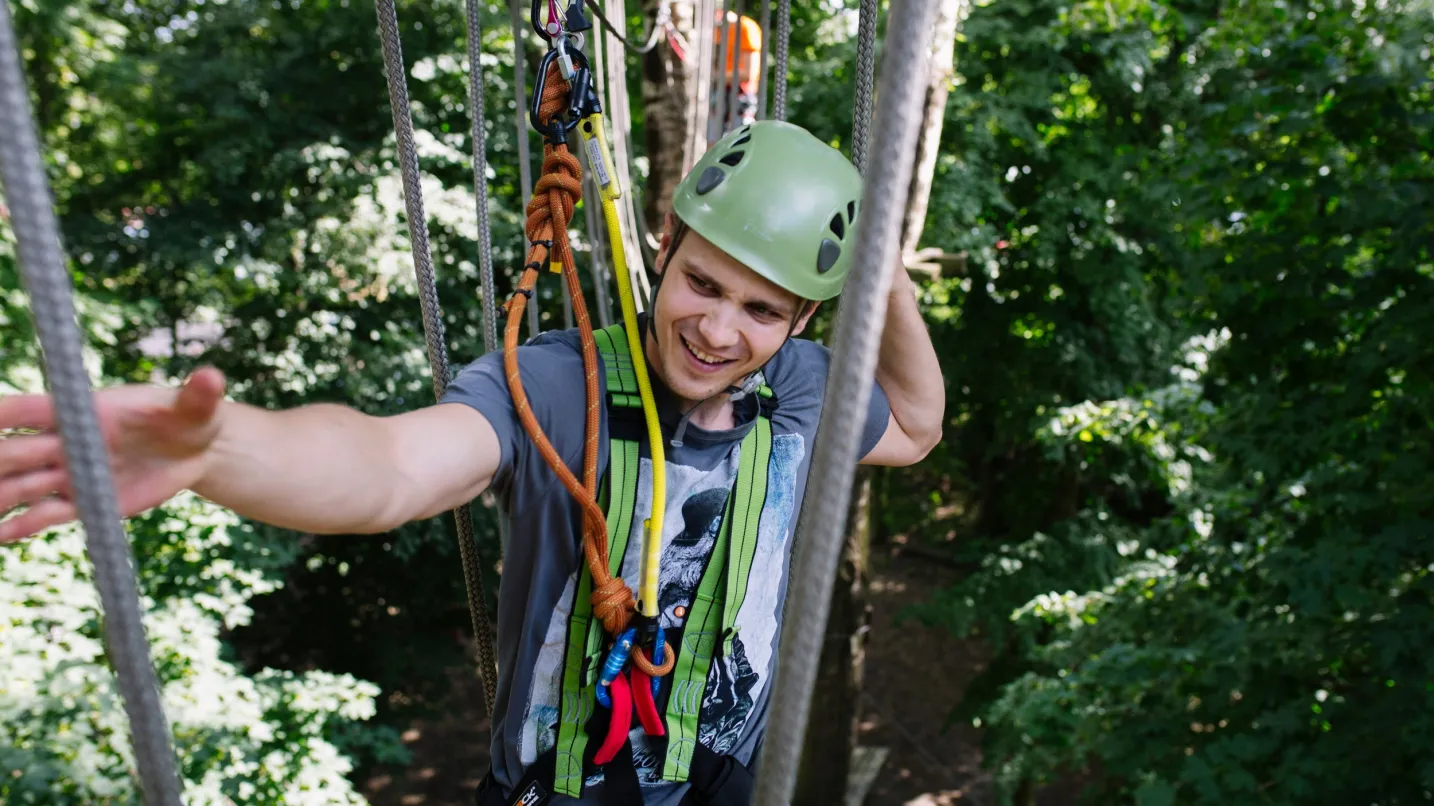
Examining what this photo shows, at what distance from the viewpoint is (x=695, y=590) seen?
134cm

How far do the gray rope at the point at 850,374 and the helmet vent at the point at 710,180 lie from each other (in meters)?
0.72

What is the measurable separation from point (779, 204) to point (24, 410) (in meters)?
0.86

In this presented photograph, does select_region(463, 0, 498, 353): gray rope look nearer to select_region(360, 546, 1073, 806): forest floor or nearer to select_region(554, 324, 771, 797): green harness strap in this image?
select_region(554, 324, 771, 797): green harness strap

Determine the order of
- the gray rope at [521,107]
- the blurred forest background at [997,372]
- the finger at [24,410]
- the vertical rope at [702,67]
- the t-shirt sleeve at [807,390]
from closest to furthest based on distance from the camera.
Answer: the finger at [24,410], the t-shirt sleeve at [807,390], the gray rope at [521,107], the vertical rope at [702,67], the blurred forest background at [997,372]

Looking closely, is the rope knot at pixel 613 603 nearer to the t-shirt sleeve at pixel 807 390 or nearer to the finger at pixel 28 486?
the t-shirt sleeve at pixel 807 390

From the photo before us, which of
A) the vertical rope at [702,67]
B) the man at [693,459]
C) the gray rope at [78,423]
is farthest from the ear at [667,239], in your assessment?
the vertical rope at [702,67]

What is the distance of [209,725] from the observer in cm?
374

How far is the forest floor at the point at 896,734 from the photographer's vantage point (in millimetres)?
7730

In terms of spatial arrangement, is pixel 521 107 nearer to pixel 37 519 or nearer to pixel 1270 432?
pixel 37 519

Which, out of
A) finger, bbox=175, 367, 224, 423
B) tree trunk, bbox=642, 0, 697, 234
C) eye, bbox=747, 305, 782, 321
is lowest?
finger, bbox=175, 367, 224, 423

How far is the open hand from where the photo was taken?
0.66 m

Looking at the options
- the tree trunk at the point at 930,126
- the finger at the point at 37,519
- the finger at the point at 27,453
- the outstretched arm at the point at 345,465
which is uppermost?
the tree trunk at the point at 930,126

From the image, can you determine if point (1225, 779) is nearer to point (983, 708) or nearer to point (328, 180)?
point (983, 708)

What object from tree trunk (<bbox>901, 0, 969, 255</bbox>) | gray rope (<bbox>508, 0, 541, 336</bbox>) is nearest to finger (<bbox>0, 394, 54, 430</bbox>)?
gray rope (<bbox>508, 0, 541, 336</bbox>)
